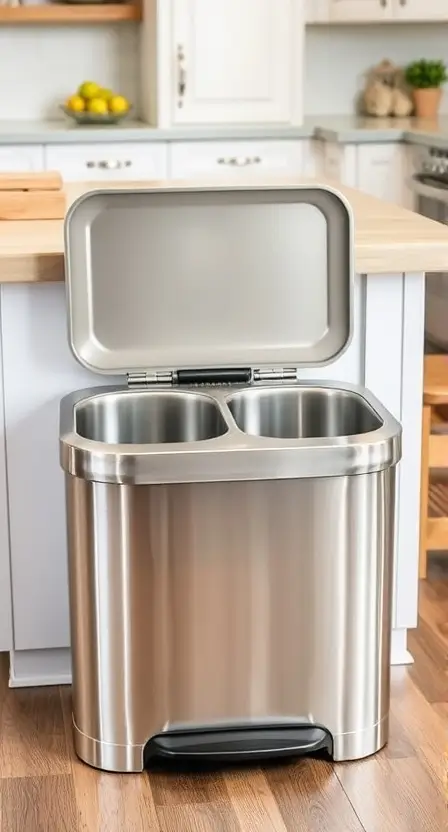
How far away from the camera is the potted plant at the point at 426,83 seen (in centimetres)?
500

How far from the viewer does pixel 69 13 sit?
473 cm

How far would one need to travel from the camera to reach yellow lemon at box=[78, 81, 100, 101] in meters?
4.69

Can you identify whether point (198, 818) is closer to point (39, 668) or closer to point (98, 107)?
point (39, 668)

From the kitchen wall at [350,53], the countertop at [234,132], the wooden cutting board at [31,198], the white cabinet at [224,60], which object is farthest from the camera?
the kitchen wall at [350,53]

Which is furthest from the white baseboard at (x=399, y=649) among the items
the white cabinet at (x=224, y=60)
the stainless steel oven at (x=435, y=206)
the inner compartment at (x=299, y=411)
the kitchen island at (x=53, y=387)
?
the white cabinet at (x=224, y=60)

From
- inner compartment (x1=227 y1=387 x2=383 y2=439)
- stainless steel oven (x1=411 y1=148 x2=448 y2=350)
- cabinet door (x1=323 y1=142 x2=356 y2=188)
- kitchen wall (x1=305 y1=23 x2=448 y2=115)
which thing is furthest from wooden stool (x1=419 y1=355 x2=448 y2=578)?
kitchen wall (x1=305 y1=23 x2=448 y2=115)

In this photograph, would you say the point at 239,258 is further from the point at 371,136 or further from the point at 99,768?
the point at 371,136

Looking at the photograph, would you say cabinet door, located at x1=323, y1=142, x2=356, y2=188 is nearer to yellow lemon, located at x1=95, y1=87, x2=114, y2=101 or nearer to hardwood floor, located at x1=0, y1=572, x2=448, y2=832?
yellow lemon, located at x1=95, y1=87, x2=114, y2=101

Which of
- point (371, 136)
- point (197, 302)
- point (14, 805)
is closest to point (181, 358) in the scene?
point (197, 302)

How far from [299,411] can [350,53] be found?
11.7ft

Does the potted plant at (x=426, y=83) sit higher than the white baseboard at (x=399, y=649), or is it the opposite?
the potted plant at (x=426, y=83)

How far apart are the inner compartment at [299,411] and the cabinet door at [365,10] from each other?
322 cm

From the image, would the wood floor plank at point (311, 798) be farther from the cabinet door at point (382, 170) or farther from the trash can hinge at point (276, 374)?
the cabinet door at point (382, 170)

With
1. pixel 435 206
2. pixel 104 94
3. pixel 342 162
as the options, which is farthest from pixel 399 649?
pixel 104 94
